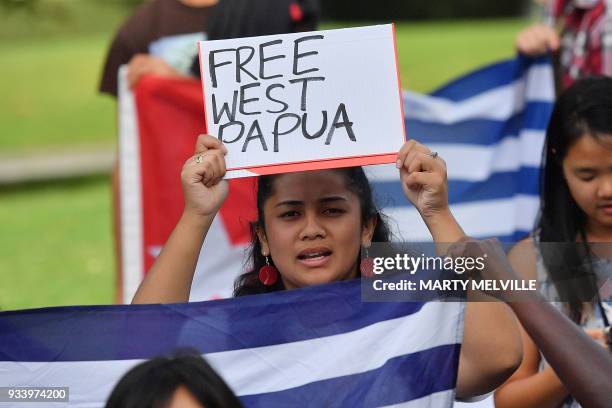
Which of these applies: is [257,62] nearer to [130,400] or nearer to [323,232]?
[323,232]

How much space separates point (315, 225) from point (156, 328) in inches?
22.5

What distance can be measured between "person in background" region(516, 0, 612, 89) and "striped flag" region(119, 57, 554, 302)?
106 mm

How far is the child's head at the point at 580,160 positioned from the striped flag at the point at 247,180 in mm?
1264

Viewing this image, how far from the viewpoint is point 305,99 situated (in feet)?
10.2

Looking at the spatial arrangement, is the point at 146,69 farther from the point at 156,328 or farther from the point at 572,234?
the point at 156,328

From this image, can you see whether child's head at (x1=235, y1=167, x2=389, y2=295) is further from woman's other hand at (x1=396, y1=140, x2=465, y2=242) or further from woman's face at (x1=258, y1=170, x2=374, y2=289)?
woman's other hand at (x1=396, y1=140, x2=465, y2=242)

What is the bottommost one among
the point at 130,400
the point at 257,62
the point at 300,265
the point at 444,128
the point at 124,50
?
the point at 130,400

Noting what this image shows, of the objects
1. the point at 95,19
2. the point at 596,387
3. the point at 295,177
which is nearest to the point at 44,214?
the point at 295,177

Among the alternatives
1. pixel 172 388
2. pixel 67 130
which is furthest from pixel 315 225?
pixel 67 130

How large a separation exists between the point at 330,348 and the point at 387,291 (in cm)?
19

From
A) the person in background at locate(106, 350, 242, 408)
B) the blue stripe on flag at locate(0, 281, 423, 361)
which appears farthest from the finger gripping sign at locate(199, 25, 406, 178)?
the person in background at locate(106, 350, 242, 408)

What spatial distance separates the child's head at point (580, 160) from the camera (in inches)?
144

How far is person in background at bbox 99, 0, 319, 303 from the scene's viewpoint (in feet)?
16.5

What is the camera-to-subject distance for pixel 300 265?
323cm
